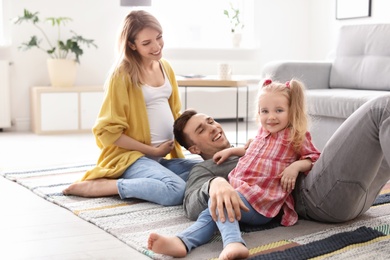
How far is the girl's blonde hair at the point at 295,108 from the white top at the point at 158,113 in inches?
27.4

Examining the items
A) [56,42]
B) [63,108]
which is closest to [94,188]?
[63,108]

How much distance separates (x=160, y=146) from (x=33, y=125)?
266 cm

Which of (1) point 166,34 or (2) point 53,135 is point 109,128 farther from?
(1) point 166,34

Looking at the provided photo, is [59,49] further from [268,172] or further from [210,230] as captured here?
[210,230]

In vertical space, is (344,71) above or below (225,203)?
above

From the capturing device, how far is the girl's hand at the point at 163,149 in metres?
2.71

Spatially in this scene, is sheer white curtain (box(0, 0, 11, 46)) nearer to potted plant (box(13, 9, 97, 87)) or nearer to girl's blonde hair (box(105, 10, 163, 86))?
potted plant (box(13, 9, 97, 87))

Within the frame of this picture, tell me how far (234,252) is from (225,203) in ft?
0.57

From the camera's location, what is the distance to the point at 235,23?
578 centimetres

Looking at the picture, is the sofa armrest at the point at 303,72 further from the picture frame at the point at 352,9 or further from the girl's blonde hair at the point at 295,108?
the girl's blonde hair at the point at 295,108

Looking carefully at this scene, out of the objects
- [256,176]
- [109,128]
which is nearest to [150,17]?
[109,128]

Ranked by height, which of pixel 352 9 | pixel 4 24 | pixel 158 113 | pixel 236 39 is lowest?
pixel 158 113

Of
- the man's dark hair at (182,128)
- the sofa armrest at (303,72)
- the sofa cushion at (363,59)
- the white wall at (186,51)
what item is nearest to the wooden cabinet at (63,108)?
the white wall at (186,51)

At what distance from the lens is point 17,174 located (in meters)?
3.21
